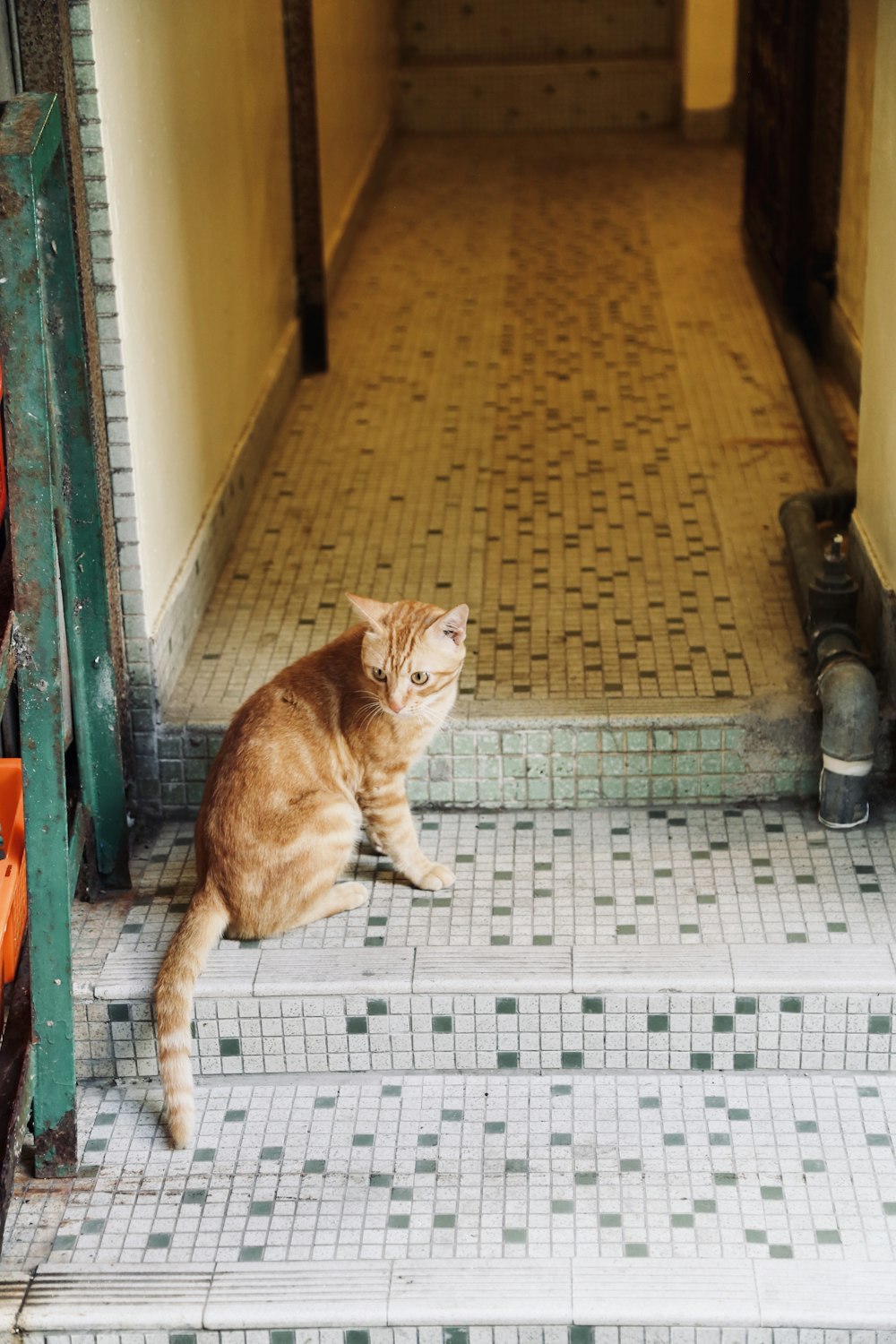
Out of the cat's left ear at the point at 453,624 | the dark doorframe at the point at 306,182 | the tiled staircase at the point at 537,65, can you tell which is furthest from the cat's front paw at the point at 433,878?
the tiled staircase at the point at 537,65

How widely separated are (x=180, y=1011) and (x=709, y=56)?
8661mm

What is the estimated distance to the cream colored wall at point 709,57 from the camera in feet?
34.2

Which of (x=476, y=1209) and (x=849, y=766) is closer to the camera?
(x=476, y=1209)

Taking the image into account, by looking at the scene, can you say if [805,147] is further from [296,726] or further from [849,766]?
[296,726]

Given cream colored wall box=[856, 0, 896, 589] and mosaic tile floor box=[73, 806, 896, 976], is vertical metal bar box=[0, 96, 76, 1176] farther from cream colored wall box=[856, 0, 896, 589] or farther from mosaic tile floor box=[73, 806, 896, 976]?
cream colored wall box=[856, 0, 896, 589]

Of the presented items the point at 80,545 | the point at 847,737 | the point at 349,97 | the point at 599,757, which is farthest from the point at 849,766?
the point at 349,97

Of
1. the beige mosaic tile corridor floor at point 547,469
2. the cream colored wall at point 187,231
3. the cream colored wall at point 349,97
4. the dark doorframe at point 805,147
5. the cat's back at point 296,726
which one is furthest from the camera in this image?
the cream colored wall at point 349,97

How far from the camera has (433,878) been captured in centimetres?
404

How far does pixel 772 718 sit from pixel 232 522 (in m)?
2.05

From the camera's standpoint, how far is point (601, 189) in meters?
9.75

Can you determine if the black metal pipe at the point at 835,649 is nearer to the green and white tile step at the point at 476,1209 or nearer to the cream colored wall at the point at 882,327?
the cream colored wall at the point at 882,327

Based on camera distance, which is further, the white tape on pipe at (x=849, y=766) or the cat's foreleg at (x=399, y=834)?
the white tape on pipe at (x=849, y=766)

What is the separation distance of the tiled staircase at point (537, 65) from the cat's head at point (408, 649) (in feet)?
27.2

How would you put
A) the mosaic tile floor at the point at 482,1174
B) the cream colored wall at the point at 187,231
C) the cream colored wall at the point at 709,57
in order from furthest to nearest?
1. the cream colored wall at the point at 709,57
2. the cream colored wall at the point at 187,231
3. the mosaic tile floor at the point at 482,1174
